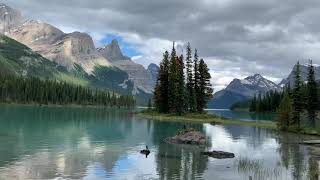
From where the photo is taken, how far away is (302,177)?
42281 millimetres

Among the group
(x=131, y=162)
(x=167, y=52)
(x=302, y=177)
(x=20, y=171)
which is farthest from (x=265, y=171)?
(x=167, y=52)

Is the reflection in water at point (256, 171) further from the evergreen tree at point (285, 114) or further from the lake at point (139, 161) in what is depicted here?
the evergreen tree at point (285, 114)

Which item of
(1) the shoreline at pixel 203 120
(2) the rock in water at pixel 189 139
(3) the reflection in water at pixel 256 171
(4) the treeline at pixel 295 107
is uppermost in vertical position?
(4) the treeline at pixel 295 107

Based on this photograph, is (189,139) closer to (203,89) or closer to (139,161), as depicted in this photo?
(139,161)

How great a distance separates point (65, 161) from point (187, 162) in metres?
13.9

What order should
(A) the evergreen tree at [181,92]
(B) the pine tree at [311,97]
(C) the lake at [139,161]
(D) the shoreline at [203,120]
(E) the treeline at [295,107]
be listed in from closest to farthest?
(C) the lake at [139,161], (E) the treeline at [295,107], (D) the shoreline at [203,120], (B) the pine tree at [311,97], (A) the evergreen tree at [181,92]

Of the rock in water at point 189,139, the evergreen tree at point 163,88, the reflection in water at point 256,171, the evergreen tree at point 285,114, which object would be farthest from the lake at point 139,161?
the evergreen tree at point 163,88

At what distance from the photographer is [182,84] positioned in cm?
15650

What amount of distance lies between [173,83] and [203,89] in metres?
14.7

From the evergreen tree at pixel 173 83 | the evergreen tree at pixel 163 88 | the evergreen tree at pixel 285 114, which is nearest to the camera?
the evergreen tree at pixel 285 114

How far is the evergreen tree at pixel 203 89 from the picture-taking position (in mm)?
163000

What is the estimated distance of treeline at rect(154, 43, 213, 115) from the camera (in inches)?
6147

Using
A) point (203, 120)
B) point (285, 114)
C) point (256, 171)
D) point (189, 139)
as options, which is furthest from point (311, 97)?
point (256, 171)

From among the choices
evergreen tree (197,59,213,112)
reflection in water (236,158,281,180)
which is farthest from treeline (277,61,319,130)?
reflection in water (236,158,281,180)
